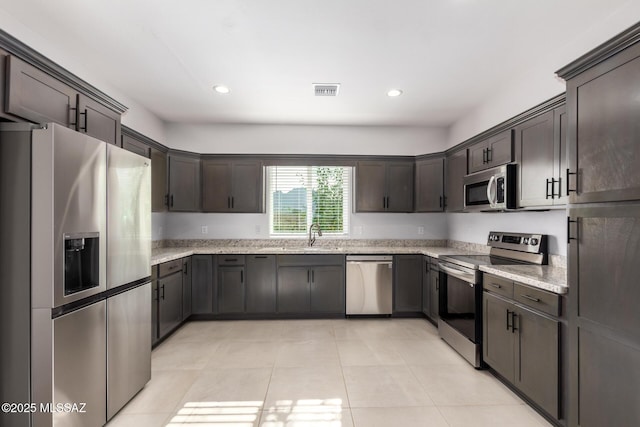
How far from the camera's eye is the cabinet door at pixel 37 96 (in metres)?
1.65

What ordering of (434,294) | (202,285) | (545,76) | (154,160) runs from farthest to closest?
(202,285) < (434,294) < (154,160) < (545,76)

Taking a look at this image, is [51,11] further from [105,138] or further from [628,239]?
[628,239]

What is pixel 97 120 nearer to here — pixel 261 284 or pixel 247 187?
pixel 247 187

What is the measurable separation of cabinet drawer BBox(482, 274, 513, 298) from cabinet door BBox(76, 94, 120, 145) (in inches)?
127

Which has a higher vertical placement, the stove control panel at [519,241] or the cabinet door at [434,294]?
the stove control panel at [519,241]

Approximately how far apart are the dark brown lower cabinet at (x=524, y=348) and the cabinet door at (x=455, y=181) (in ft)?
4.87

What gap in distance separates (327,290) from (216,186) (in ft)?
6.95

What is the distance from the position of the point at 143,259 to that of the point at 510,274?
2783mm

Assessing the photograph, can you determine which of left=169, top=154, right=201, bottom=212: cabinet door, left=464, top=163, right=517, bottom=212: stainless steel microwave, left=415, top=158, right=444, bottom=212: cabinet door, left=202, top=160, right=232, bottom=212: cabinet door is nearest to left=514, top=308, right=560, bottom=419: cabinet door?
left=464, top=163, right=517, bottom=212: stainless steel microwave

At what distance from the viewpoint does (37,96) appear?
1.80 meters

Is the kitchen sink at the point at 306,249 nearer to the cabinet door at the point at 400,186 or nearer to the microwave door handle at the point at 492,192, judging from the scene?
the cabinet door at the point at 400,186

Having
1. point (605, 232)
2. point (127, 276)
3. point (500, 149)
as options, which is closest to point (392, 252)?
point (500, 149)

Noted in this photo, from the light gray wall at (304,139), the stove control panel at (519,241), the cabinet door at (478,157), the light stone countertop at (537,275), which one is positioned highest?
the light gray wall at (304,139)

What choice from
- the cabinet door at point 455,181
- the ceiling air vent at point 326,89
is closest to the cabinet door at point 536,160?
the cabinet door at point 455,181
